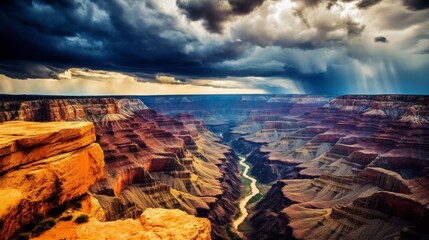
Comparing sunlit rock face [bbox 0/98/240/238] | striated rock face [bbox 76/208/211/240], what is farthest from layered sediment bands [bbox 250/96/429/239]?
striated rock face [bbox 76/208/211/240]

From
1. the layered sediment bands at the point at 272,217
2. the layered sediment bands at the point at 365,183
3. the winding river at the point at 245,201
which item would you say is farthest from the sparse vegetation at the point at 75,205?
the winding river at the point at 245,201

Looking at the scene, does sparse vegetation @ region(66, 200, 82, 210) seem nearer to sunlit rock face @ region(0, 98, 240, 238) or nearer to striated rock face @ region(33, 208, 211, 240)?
striated rock face @ region(33, 208, 211, 240)

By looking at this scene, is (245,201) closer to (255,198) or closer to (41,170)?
(255,198)

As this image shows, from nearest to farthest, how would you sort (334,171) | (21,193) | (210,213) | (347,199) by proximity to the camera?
(21,193) < (347,199) < (210,213) < (334,171)

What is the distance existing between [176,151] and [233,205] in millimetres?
37411

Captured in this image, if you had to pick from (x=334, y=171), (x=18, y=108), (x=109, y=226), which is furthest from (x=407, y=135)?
(x=18, y=108)

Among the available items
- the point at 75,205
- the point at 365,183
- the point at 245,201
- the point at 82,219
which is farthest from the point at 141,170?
the point at 82,219

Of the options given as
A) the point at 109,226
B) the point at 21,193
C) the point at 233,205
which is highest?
the point at 21,193

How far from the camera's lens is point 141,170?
9562 centimetres

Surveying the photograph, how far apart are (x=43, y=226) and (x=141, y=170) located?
72.5 m

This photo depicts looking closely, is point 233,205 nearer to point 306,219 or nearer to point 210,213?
point 210,213

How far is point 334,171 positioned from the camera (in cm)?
12700

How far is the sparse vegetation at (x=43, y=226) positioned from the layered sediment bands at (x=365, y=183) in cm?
6001

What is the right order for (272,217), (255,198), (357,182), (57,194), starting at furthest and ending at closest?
(255,198) < (357,182) < (272,217) < (57,194)
